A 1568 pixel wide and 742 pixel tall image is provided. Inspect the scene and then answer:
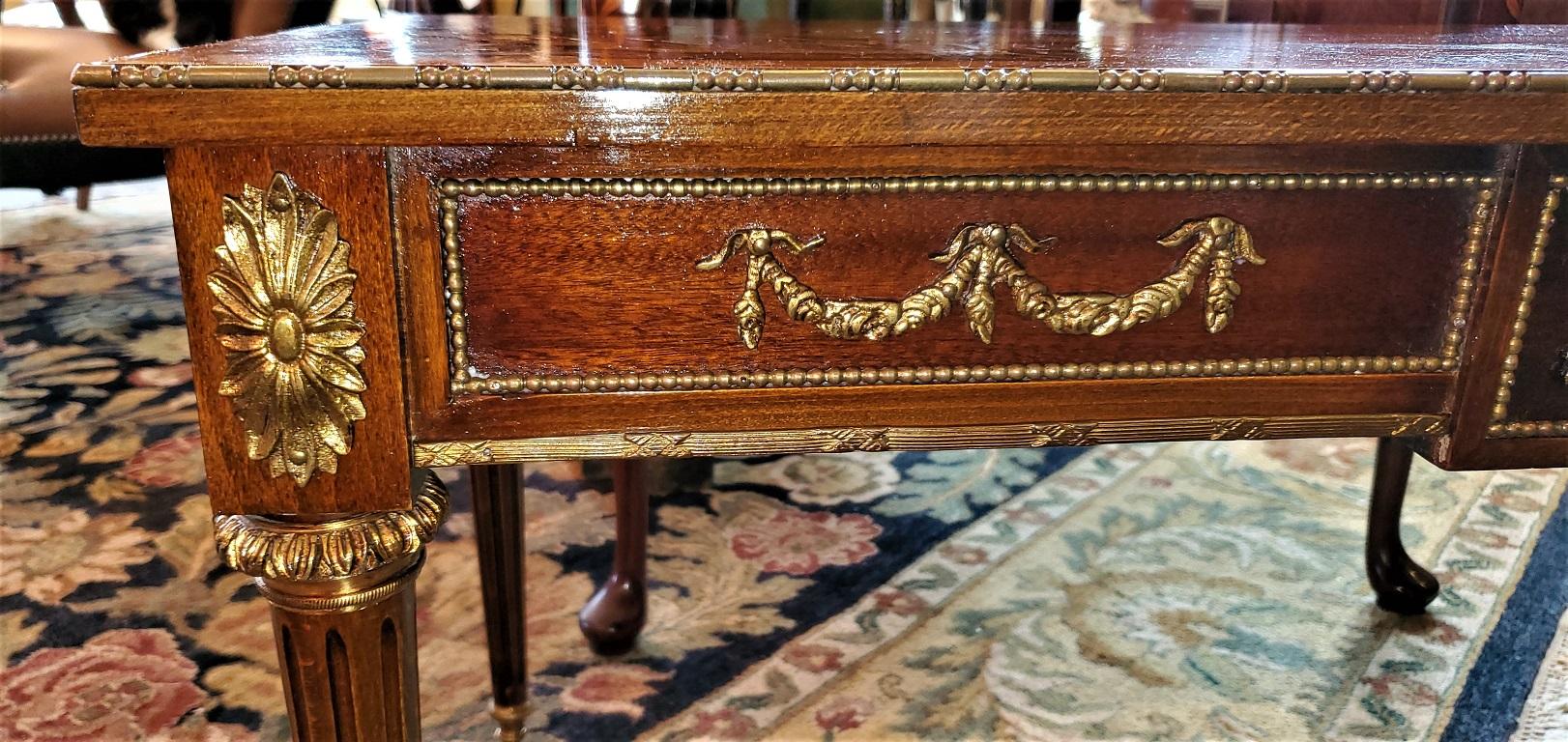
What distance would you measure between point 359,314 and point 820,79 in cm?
19

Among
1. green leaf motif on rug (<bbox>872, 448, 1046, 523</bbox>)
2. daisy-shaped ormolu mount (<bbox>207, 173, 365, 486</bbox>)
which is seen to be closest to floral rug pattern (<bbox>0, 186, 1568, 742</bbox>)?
green leaf motif on rug (<bbox>872, 448, 1046, 523</bbox>)

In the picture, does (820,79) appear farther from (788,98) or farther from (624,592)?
(624,592)

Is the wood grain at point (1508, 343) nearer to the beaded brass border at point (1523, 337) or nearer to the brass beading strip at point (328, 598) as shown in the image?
the beaded brass border at point (1523, 337)

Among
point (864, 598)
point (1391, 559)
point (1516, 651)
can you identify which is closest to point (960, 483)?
point (864, 598)

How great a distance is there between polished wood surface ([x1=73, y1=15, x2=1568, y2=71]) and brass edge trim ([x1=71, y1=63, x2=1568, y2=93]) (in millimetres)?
11

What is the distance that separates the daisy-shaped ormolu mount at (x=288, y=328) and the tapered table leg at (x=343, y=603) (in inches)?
1.2

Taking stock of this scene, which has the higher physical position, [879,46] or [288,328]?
[879,46]

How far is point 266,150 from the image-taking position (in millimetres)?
386

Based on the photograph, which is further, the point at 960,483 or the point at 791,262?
the point at 960,483

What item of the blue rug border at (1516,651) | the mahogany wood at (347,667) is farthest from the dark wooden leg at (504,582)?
the blue rug border at (1516,651)

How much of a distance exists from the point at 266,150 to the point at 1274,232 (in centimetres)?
39

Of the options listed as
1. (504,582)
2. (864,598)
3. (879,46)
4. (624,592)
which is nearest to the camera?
(879,46)

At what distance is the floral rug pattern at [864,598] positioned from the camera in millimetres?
905

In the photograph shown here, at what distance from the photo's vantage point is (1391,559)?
1042 millimetres
